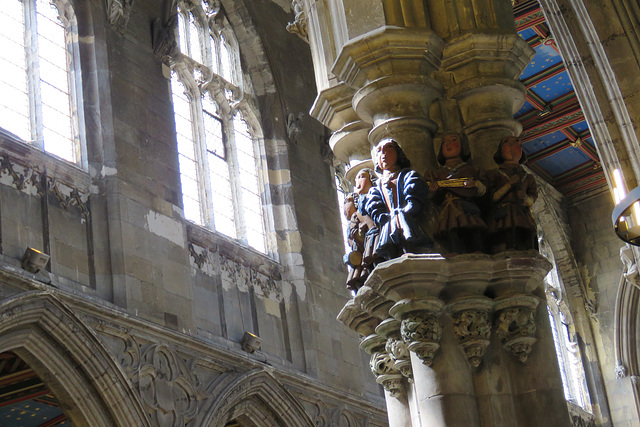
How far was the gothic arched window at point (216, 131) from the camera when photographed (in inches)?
504

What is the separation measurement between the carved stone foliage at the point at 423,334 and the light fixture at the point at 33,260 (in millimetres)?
5534

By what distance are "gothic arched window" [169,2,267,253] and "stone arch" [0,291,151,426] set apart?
2.83 m

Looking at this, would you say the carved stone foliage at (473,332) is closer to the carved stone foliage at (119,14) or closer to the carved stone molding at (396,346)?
the carved stone molding at (396,346)

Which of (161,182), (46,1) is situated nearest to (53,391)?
(161,182)

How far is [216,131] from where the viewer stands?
45.0 ft

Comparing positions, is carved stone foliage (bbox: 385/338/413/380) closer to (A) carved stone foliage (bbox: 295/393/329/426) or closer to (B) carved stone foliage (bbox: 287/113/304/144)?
(A) carved stone foliage (bbox: 295/393/329/426)

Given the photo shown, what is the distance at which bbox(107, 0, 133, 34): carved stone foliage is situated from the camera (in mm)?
11930

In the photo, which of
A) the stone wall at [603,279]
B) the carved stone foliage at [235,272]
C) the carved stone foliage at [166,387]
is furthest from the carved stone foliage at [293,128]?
the stone wall at [603,279]

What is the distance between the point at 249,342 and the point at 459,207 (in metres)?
7.23

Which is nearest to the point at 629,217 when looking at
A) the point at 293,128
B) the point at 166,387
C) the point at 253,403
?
the point at 166,387

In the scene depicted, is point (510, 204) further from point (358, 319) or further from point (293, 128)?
point (293, 128)

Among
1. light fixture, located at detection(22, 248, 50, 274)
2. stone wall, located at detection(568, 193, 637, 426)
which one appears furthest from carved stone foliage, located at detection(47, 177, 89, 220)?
stone wall, located at detection(568, 193, 637, 426)

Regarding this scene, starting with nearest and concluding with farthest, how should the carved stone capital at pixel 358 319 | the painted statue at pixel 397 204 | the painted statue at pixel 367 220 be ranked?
the painted statue at pixel 397 204, the painted statue at pixel 367 220, the carved stone capital at pixel 358 319

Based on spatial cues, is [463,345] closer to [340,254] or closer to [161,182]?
[161,182]
